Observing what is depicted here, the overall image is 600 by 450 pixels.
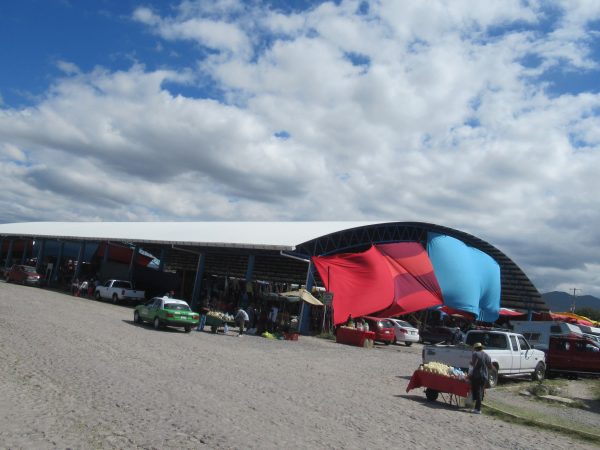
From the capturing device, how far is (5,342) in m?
13.4

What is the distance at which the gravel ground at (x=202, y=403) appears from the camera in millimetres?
7117

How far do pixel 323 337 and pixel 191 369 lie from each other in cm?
1549

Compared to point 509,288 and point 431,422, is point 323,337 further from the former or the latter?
point 509,288

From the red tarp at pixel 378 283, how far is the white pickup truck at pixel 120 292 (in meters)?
14.2

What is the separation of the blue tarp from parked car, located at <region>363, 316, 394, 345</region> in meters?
5.76

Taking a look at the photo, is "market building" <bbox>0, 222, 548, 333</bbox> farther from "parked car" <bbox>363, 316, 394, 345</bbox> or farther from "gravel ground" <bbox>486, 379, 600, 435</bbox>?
"gravel ground" <bbox>486, 379, 600, 435</bbox>

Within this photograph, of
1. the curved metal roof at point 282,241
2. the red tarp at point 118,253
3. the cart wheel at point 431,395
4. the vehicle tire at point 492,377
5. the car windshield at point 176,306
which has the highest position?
the curved metal roof at point 282,241

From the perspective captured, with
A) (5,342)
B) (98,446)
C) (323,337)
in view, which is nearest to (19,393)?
(98,446)

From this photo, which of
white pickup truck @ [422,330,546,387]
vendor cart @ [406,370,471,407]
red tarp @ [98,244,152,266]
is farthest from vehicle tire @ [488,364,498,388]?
red tarp @ [98,244,152,266]

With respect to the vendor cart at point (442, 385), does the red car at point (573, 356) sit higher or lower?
higher

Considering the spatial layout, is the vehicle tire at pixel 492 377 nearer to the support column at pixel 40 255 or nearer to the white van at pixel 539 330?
the white van at pixel 539 330

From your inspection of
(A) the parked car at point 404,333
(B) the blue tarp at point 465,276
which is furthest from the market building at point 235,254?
(A) the parked car at point 404,333

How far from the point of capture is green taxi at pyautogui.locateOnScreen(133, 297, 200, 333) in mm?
21688

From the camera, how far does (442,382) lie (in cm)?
1220
